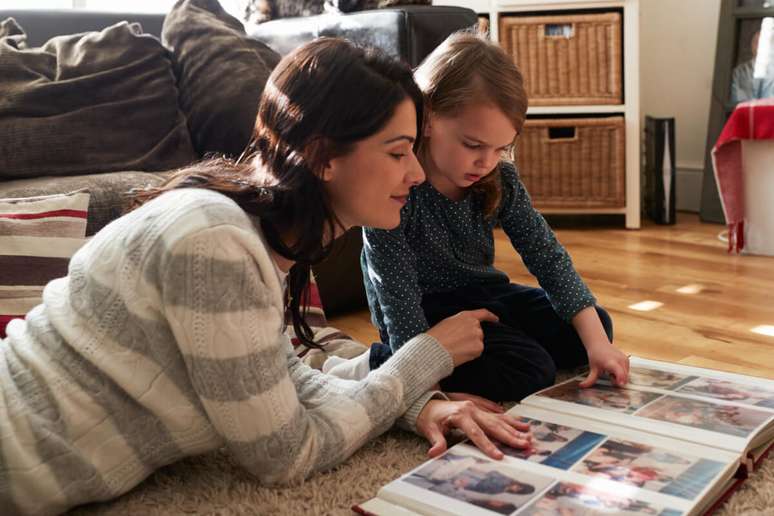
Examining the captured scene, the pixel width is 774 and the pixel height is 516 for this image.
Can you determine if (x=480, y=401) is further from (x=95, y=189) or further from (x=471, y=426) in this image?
(x=95, y=189)

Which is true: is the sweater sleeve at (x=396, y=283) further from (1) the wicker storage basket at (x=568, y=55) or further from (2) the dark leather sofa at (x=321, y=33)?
(1) the wicker storage basket at (x=568, y=55)

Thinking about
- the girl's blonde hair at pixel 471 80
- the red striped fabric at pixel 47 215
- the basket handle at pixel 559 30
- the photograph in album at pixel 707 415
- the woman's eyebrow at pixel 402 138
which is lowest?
the photograph in album at pixel 707 415

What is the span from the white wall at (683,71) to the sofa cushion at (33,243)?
2358 millimetres

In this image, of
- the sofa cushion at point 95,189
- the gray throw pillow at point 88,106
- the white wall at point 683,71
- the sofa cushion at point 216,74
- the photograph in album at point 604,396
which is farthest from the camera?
the white wall at point 683,71

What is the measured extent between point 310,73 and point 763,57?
2.30 m

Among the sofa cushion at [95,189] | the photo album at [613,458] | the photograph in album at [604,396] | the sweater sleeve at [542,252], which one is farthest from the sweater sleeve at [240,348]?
the sofa cushion at [95,189]

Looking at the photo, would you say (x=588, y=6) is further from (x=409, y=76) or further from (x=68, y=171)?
(x=409, y=76)

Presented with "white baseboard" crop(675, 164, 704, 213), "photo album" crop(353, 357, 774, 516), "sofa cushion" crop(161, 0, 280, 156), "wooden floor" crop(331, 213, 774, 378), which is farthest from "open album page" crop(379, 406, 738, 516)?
"white baseboard" crop(675, 164, 704, 213)

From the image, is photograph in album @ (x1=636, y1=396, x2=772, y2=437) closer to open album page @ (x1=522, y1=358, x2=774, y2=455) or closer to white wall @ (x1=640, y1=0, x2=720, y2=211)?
open album page @ (x1=522, y1=358, x2=774, y2=455)

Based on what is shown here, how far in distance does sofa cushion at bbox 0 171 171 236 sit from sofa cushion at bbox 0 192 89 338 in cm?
15

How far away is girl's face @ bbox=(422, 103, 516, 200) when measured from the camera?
1.26 m

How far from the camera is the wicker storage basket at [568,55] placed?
2916 millimetres

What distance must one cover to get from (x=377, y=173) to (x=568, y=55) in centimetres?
206

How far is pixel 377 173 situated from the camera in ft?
3.49
